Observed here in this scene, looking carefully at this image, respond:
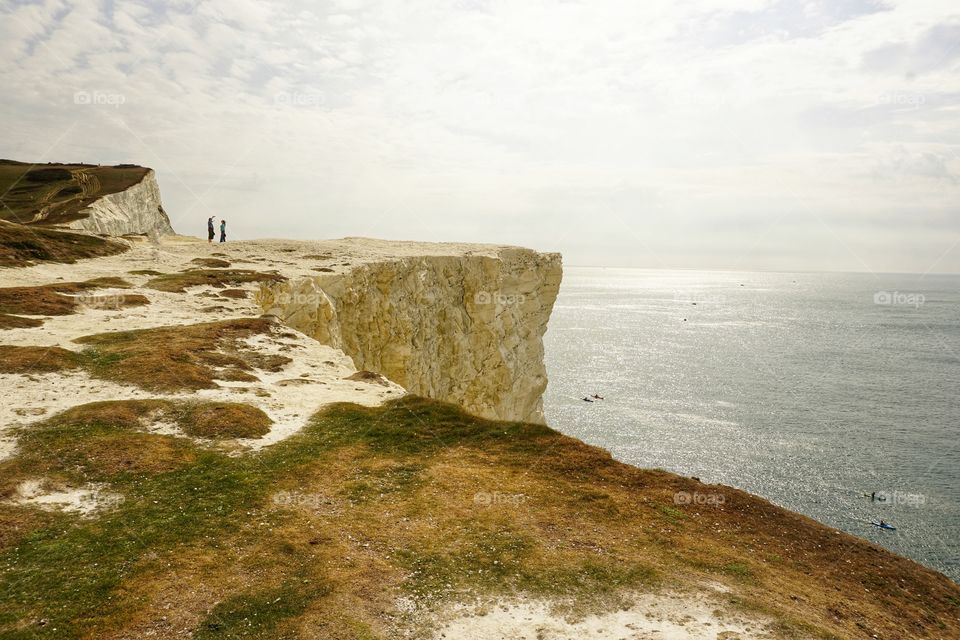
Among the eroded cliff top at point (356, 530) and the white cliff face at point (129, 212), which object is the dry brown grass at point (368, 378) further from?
the white cliff face at point (129, 212)

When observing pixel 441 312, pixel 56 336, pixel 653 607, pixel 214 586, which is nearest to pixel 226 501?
pixel 214 586

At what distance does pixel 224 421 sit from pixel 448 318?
33.4m

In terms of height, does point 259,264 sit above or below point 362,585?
above

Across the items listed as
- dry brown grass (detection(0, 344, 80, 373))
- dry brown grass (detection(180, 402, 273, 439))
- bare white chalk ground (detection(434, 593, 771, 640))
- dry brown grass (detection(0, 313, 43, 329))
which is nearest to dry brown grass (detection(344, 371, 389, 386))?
dry brown grass (detection(180, 402, 273, 439))

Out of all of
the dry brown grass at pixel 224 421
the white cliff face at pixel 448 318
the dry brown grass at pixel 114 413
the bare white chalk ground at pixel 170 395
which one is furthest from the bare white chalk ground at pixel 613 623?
the white cliff face at pixel 448 318

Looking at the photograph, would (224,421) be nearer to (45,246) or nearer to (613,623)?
(613,623)

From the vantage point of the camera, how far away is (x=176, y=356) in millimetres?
20688

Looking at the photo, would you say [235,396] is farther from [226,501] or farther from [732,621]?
[732,621]

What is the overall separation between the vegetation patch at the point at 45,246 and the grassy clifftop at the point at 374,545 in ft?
78.6

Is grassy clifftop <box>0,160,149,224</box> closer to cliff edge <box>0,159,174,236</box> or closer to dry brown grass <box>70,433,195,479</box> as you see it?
cliff edge <box>0,159,174,236</box>

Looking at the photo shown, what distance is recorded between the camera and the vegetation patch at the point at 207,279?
1242 inches

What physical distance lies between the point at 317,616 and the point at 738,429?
255 feet

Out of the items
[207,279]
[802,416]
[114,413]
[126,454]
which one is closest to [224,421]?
[126,454]

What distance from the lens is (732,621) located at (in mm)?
8820
